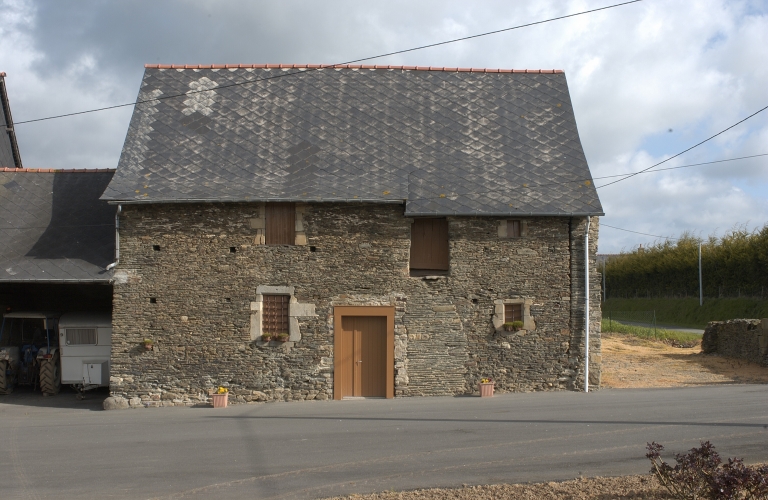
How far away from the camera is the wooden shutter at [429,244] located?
14.4 meters

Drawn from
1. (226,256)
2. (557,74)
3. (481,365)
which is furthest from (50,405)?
(557,74)

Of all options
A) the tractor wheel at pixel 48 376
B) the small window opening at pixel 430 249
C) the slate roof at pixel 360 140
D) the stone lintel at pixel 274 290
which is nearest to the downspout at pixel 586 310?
the slate roof at pixel 360 140

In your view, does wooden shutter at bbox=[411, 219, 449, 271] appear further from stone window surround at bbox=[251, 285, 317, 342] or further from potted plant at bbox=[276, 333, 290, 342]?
potted plant at bbox=[276, 333, 290, 342]

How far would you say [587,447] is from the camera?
8.89 metres

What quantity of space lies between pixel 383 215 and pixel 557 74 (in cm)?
646

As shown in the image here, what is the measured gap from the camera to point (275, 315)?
14.1 metres

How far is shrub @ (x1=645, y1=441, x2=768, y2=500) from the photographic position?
567 cm

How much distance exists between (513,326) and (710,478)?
8.23 meters

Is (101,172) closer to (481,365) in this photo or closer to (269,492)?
(481,365)

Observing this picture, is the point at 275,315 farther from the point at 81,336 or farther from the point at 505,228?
the point at 505,228

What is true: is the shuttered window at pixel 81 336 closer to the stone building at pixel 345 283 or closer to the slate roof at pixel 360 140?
the stone building at pixel 345 283

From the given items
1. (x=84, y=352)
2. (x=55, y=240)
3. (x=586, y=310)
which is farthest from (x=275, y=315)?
(x=586, y=310)

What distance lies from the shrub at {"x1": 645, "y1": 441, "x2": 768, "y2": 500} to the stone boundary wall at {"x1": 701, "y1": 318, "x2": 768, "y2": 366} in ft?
47.2

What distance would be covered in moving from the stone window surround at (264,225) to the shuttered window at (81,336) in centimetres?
446
